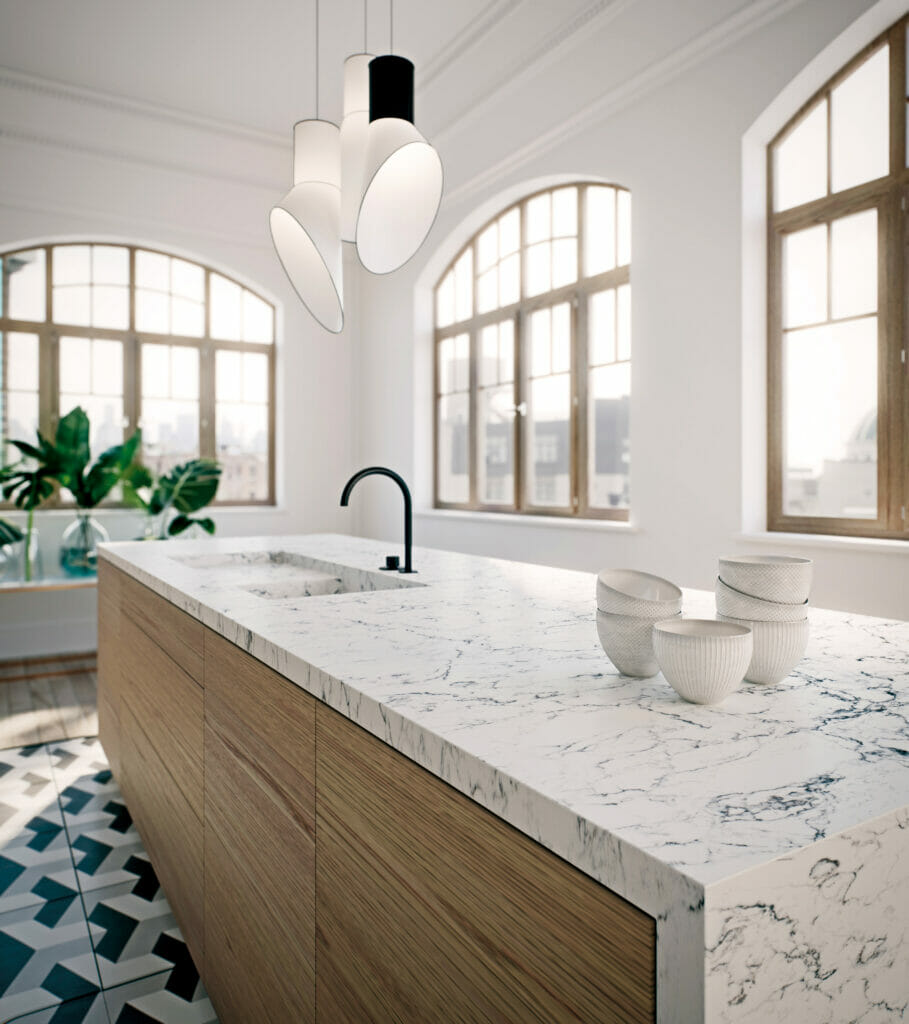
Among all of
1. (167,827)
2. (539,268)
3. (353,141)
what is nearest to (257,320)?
(539,268)

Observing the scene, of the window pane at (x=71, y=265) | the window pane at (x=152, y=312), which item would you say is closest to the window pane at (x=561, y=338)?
the window pane at (x=152, y=312)

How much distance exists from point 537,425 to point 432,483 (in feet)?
4.10

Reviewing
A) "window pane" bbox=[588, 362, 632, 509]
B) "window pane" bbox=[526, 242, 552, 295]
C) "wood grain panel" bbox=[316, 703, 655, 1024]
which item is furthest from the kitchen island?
"window pane" bbox=[526, 242, 552, 295]

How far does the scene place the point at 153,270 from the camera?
5.68 metres

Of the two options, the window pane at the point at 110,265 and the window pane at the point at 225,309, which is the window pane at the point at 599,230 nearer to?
the window pane at the point at 225,309

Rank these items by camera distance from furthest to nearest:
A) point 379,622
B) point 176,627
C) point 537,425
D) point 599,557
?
1. point 537,425
2. point 599,557
3. point 176,627
4. point 379,622

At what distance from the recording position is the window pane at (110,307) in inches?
216

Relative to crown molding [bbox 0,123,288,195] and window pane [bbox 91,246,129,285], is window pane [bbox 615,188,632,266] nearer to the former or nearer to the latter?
crown molding [bbox 0,123,288,195]

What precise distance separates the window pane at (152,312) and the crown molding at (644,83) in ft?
7.96

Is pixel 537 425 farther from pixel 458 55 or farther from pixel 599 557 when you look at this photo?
pixel 458 55

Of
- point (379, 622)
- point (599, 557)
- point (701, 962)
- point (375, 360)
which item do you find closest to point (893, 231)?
point (599, 557)

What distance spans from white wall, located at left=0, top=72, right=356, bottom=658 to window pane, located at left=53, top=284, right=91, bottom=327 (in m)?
0.38

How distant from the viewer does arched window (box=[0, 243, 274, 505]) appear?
17.1 ft

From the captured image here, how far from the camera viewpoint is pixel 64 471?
181 inches
